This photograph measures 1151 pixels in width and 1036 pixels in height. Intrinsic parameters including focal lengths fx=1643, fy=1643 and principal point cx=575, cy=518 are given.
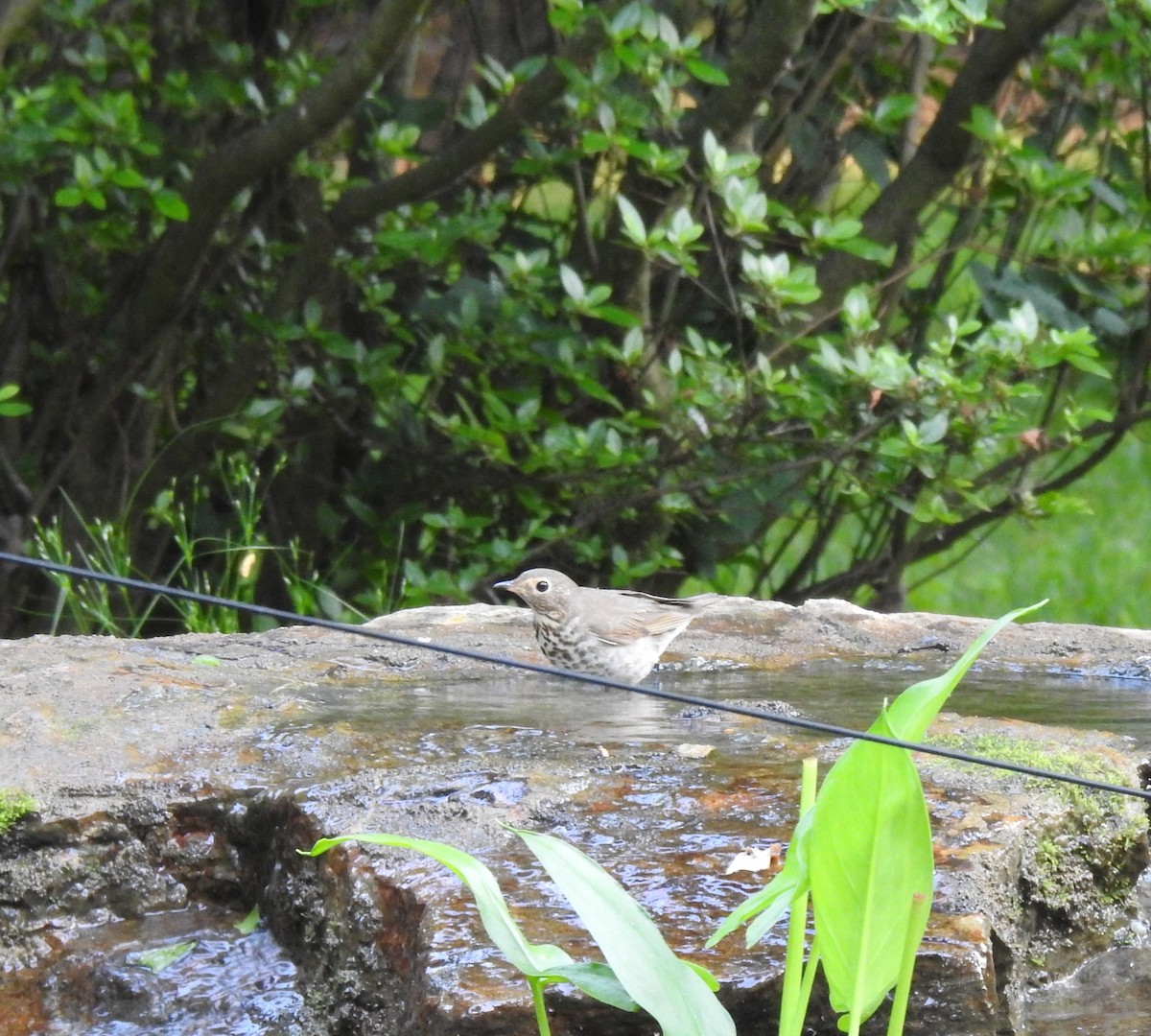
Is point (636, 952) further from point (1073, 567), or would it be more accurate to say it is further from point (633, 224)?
point (1073, 567)

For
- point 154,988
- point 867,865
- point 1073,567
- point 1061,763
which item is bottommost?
point 1073,567

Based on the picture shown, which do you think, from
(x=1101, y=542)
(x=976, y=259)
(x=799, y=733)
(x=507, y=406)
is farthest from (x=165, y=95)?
(x=1101, y=542)

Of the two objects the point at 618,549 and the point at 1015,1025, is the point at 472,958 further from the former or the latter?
the point at 618,549

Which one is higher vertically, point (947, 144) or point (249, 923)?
point (947, 144)

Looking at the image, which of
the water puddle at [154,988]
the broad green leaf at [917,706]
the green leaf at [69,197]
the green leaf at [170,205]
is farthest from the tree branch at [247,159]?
the broad green leaf at [917,706]

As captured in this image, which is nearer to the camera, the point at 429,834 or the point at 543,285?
the point at 429,834

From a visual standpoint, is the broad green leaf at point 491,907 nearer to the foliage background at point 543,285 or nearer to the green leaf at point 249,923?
the green leaf at point 249,923

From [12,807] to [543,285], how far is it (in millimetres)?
3070

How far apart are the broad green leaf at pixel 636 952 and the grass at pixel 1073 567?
589 centimetres

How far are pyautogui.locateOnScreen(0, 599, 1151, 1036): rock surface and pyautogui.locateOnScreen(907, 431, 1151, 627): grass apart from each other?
4.76 metres

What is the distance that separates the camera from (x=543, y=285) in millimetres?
5445

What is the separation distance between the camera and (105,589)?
5.72m

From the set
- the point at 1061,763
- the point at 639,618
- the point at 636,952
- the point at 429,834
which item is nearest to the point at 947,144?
the point at 639,618

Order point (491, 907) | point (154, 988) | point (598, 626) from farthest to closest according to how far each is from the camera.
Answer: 1. point (598, 626)
2. point (154, 988)
3. point (491, 907)
